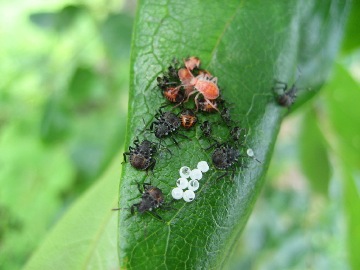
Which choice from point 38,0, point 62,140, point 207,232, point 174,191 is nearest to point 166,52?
point 174,191

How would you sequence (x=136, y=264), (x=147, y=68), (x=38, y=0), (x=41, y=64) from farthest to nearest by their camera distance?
1. (x=38, y=0)
2. (x=41, y=64)
3. (x=147, y=68)
4. (x=136, y=264)

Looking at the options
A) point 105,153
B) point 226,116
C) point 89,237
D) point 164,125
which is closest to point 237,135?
point 226,116

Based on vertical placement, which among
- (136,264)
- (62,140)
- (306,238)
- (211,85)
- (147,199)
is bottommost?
(306,238)

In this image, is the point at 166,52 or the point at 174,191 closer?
the point at 174,191

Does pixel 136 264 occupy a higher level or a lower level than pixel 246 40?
lower

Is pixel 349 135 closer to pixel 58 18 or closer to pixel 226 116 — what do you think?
pixel 226 116

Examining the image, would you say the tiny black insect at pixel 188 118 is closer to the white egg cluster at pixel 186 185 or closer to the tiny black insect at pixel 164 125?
the tiny black insect at pixel 164 125

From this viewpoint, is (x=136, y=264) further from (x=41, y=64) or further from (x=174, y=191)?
(x=41, y=64)

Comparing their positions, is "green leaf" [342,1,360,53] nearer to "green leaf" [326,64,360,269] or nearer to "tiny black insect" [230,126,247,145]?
"green leaf" [326,64,360,269]
